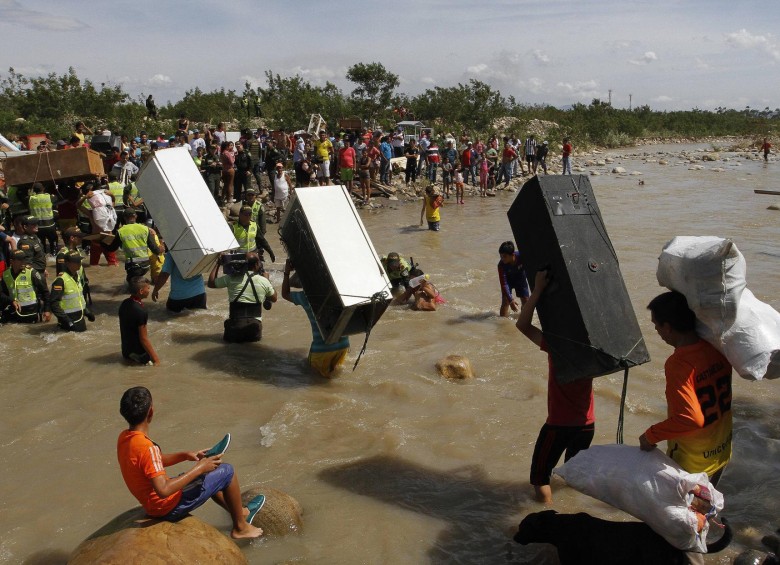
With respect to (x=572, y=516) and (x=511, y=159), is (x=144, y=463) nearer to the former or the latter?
(x=572, y=516)

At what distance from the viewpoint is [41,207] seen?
11.8m

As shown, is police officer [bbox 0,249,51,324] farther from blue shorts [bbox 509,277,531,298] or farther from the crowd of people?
blue shorts [bbox 509,277,531,298]

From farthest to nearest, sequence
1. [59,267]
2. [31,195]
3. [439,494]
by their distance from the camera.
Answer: [31,195] < [59,267] < [439,494]

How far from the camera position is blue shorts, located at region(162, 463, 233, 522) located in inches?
157

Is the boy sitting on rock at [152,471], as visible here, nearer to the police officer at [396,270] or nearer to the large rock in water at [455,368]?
the large rock in water at [455,368]

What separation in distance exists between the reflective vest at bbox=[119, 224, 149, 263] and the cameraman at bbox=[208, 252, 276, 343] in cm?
253

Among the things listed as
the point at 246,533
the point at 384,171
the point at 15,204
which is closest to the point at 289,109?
the point at 384,171

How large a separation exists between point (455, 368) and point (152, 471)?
4243mm

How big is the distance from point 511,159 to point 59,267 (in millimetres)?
16915

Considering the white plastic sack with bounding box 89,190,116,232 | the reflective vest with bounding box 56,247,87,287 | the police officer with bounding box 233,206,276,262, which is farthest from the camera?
the white plastic sack with bounding box 89,190,116,232

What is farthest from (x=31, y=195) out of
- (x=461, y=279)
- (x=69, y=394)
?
(x=461, y=279)

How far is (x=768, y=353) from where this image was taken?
3506 mm

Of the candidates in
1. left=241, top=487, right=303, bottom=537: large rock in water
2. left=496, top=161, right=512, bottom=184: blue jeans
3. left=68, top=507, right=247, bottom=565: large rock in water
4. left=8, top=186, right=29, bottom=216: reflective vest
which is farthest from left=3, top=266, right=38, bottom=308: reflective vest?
left=496, top=161, right=512, bottom=184: blue jeans

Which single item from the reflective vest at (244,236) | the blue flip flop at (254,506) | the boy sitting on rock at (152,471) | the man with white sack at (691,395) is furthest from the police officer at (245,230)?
the man with white sack at (691,395)
